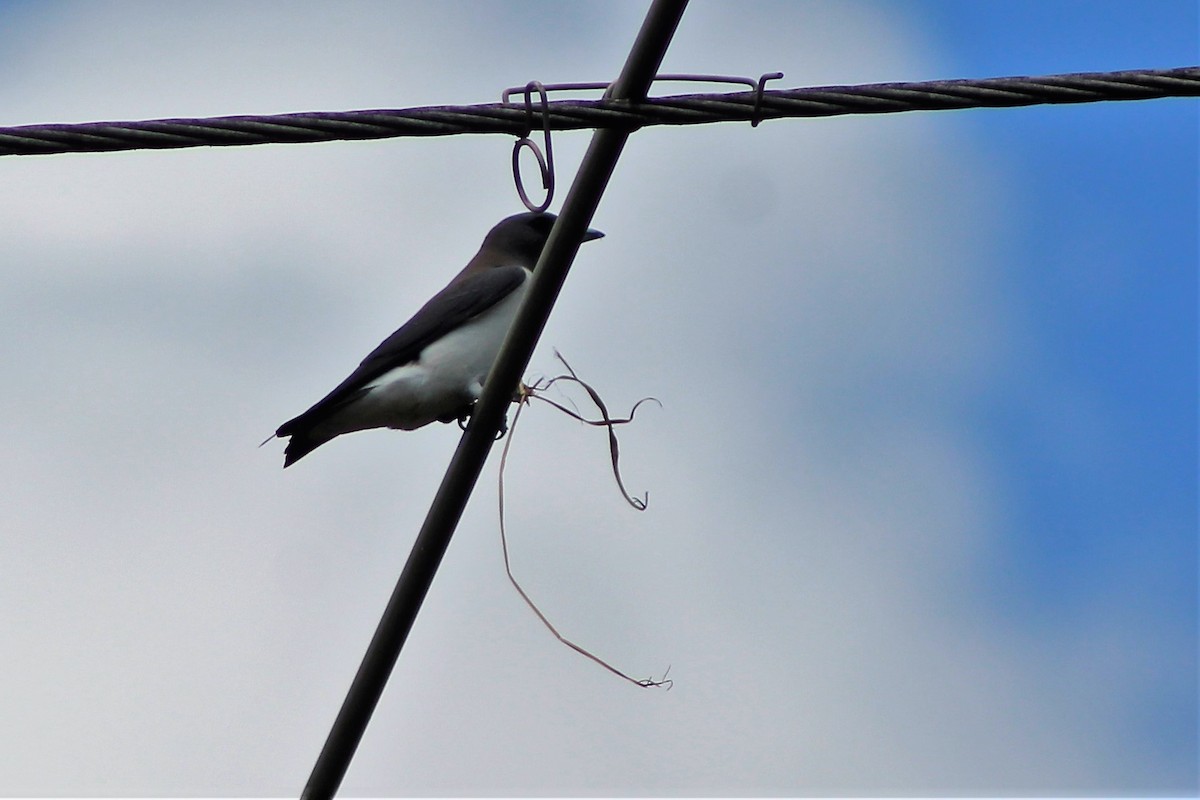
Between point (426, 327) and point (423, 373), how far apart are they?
23 cm

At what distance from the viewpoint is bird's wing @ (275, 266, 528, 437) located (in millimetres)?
5094

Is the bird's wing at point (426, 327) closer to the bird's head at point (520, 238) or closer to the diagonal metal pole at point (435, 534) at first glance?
the bird's head at point (520, 238)

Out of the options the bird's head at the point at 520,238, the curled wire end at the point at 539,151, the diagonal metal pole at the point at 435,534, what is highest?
the bird's head at the point at 520,238

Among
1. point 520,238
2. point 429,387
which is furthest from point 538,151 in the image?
point 520,238

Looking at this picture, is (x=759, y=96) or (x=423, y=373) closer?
(x=759, y=96)

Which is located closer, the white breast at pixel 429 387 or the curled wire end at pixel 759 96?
the curled wire end at pixel 759 96

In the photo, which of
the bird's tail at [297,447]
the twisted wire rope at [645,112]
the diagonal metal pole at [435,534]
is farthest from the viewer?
the bird's tail at [297,447]

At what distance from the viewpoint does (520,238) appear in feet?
20.4

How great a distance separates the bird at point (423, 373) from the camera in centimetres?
515

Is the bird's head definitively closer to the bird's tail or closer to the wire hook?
the bird's tail

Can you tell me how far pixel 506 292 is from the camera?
5.69 m

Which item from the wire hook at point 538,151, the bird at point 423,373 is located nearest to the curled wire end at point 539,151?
the wire hook at point 538,151

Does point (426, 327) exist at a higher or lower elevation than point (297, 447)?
higher

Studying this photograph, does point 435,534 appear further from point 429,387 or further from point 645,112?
point 429,387
